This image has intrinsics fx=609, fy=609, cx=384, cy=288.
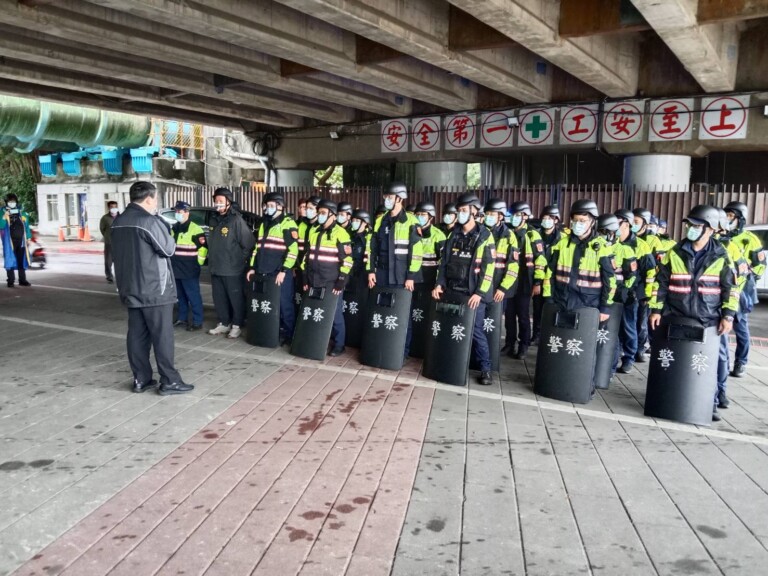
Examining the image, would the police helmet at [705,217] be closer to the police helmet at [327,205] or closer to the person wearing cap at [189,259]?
the police helmet at [327,205]

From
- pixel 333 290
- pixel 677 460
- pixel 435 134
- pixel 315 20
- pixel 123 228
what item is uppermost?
pixel 315 20

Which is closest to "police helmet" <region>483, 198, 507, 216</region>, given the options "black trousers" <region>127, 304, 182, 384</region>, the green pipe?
"black trousers" <region>127, 304, 182, 384</region>

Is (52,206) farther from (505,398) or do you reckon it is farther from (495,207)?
(505,398)

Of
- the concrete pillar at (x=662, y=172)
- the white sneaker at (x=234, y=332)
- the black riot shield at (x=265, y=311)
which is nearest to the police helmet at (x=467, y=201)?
the black riot shield at (x=265, y=311)

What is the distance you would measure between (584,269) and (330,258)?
267cm

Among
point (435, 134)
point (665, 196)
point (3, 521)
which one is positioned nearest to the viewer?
point (3, 521)

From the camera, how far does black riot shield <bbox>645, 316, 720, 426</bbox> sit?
4.93m

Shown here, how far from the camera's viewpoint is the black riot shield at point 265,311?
7.11 m

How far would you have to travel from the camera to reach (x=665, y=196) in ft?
37.2

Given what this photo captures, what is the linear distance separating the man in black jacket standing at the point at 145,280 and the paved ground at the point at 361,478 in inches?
12.2

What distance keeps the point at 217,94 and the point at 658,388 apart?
1010 centimetres

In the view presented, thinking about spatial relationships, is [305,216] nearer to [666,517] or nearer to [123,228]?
[123,228]

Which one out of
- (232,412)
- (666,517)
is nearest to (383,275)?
(232,412)

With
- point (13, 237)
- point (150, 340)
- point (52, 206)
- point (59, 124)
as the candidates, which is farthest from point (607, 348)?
point (52, 206)
